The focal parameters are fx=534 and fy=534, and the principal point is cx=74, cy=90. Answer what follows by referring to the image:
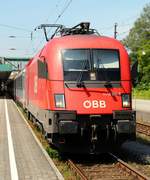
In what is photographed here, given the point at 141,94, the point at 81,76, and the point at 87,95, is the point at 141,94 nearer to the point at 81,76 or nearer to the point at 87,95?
the point at 81,76

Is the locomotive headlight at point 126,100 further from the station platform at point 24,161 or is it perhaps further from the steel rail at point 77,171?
the station platform at point 24,161

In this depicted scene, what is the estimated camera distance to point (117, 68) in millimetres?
13008

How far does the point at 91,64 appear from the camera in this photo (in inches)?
511

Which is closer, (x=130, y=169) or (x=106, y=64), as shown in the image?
(x=130, y=169)

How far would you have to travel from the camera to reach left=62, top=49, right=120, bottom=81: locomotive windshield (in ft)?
41.9

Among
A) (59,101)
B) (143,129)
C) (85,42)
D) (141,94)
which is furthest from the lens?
(141,94)

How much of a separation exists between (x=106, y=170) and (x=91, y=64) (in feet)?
8.88

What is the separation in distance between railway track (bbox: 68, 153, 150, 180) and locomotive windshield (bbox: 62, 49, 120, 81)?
1983 millimetres

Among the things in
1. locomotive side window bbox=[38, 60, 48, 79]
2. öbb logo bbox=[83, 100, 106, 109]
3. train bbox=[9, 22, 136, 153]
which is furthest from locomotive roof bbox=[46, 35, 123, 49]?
öbb logo bbox=[83, 100, 106, 109]

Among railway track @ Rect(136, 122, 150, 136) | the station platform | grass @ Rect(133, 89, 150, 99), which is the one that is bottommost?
the station platform

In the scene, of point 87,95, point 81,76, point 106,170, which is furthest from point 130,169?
point 81,76

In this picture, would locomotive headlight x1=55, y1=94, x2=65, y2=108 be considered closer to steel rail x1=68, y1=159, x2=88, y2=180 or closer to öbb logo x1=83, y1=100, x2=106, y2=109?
öbb logo x1=83, y1=100, x2=106, y2=109

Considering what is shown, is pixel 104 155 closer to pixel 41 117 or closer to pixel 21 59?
pixel 41 117

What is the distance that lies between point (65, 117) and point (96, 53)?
1970 millimetres
